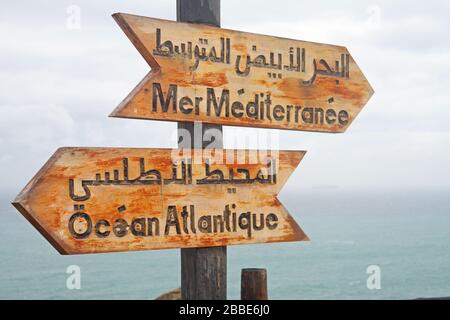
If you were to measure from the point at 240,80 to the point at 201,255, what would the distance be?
128 centimetres

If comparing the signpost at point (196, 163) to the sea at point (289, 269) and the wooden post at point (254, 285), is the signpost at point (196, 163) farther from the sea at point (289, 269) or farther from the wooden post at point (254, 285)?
the sea at point (289, 269)

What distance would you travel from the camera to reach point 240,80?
5137mm

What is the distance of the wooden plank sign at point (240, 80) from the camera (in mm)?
4742

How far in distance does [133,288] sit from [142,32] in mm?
78957

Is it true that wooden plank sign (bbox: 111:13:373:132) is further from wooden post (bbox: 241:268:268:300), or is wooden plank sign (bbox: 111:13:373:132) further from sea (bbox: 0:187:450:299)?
sea (bbox: 0:187:450:299)

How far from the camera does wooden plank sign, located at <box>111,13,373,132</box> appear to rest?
4.74 m

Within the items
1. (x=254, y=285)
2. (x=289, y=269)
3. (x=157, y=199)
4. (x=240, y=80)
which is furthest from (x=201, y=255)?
(x=289, y=269)

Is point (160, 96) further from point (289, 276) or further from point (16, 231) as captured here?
point (16, 231)

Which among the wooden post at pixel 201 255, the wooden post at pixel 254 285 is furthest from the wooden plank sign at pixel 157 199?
the wooden post at pixel 254 285

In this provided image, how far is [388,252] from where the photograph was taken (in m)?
111

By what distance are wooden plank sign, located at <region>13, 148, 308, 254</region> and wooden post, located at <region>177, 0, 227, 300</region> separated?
13 cm

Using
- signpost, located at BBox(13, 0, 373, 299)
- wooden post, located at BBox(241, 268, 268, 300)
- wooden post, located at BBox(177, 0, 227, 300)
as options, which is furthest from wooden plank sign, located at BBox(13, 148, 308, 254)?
wooden post, located at BBox(241, 268, 268, 300)
